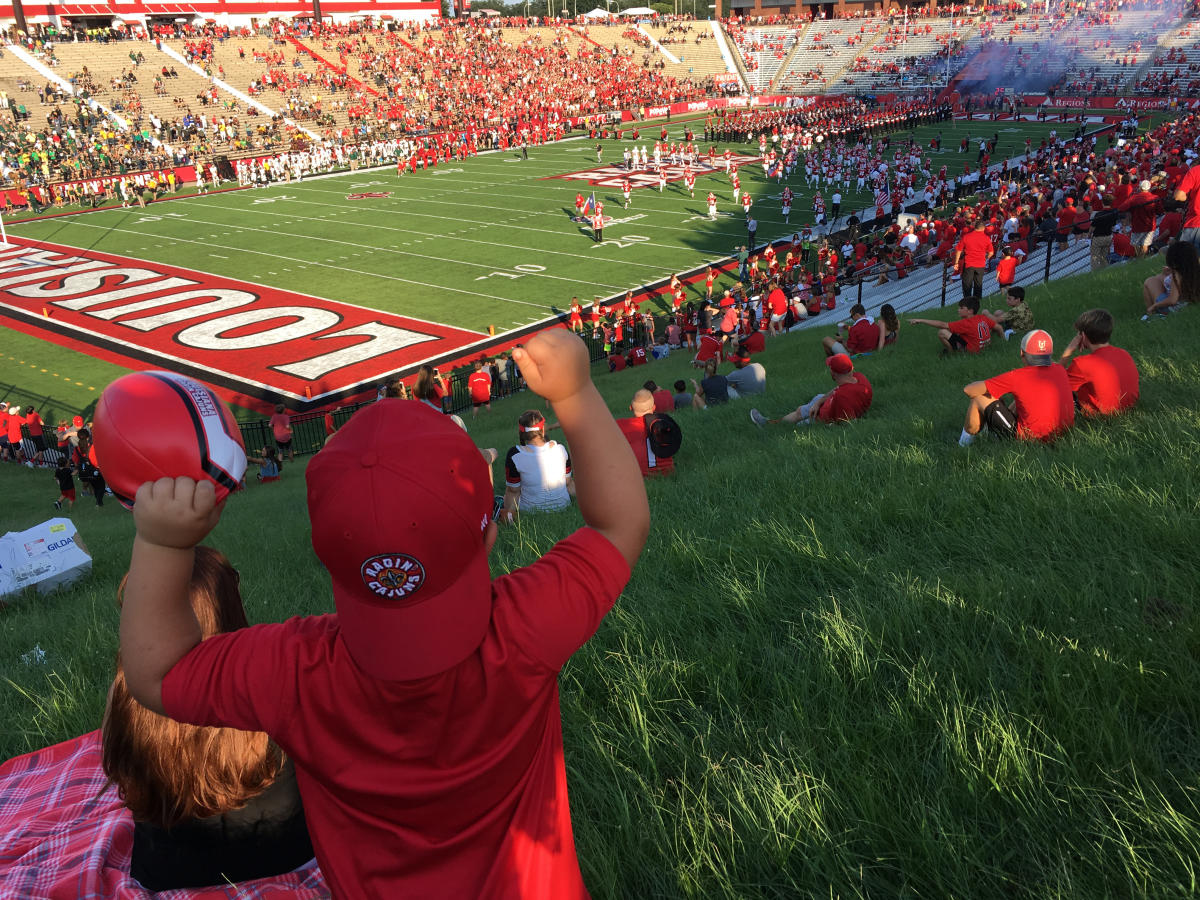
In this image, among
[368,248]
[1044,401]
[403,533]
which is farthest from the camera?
[368,248]

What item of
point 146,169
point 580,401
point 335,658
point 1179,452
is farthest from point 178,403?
point 146,169

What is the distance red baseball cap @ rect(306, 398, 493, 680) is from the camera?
4.46 feet

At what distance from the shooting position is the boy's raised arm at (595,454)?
1.64m

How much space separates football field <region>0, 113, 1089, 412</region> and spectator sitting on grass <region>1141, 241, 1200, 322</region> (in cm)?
1473

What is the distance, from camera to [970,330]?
9.78 metres

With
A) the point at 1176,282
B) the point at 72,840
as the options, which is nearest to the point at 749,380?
the point at 1176,282

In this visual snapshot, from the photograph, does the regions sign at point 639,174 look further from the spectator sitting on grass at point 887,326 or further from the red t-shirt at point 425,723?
the red t-shirt at point 425,723

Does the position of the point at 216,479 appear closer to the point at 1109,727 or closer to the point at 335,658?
the point at 335,658

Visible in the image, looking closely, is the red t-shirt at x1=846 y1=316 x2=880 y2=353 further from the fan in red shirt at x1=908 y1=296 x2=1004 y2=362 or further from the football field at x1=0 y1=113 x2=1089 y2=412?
the football field at x1=0 y1=113 x2=1089 y2=412

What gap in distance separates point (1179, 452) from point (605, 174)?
4076 centimetres

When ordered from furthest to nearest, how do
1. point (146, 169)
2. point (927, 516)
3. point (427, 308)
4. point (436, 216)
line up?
1. point (146, 169)
2. point (436, 216)
3. point (427, 308)
4. point (927, 516)

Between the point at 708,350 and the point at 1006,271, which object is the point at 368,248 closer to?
the point at 708,350

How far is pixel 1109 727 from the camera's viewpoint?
2.20 meters

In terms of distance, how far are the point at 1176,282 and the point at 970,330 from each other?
200 centimetres
